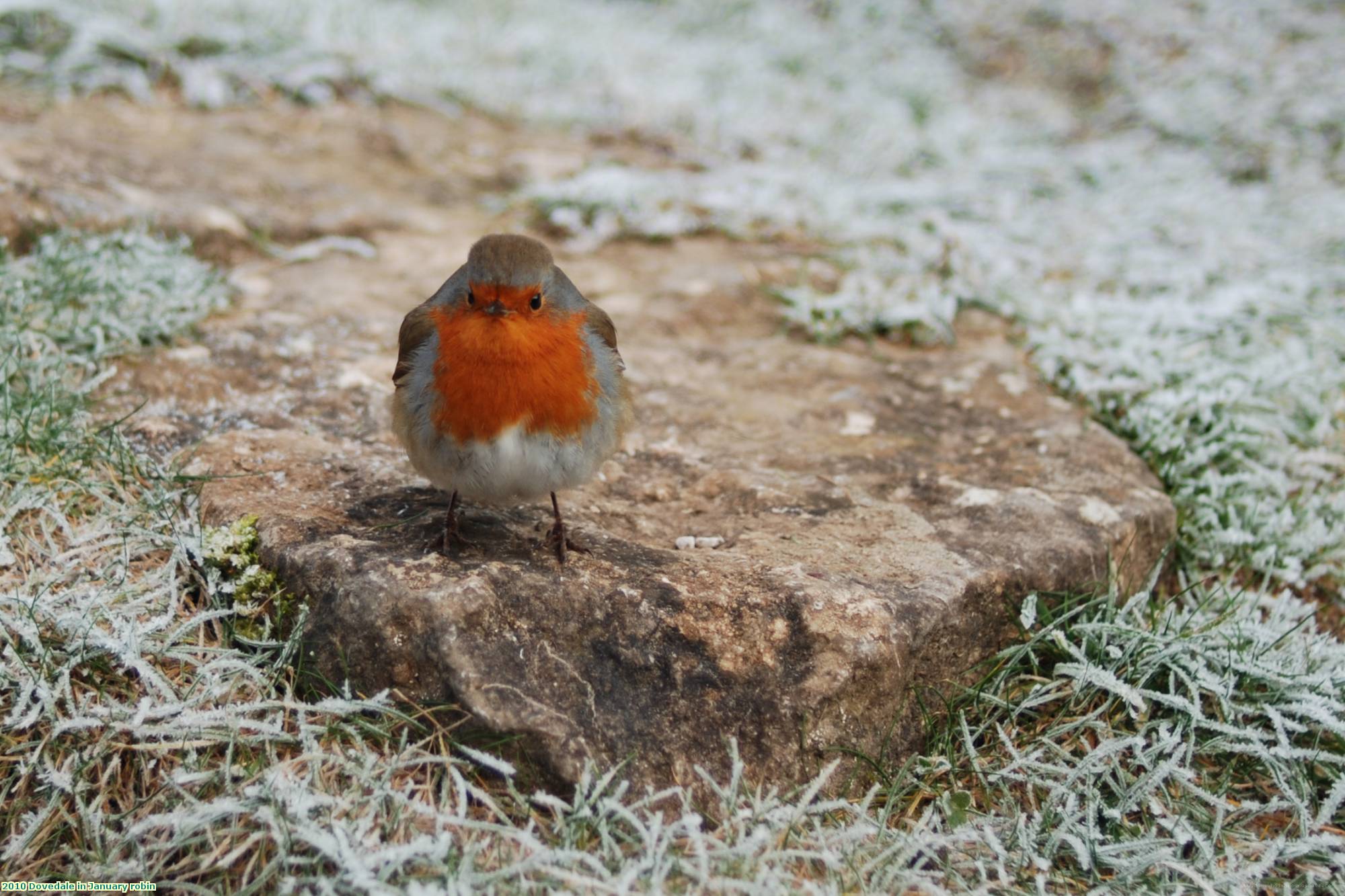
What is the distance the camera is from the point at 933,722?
2.91 meters

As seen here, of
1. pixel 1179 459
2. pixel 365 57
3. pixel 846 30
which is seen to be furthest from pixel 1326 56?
pixel 365 57

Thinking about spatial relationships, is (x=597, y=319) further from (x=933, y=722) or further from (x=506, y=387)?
(x=933, y=722)

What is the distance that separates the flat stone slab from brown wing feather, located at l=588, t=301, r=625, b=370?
0.57m

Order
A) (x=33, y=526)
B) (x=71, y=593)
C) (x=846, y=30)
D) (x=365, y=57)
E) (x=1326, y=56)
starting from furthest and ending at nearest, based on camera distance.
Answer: (x=846, y=30)
(x=1326, y=56)
(x=365, y=57)
(x=33, y=526)
(x=71, y=593)

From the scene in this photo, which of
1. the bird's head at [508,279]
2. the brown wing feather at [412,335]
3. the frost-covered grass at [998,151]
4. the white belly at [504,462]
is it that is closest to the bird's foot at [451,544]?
the white belly at [504,462]

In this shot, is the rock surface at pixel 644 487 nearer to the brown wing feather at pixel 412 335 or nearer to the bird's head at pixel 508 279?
the brown wing feather at pixel 412 335

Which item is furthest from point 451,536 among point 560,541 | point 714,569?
point 714,569

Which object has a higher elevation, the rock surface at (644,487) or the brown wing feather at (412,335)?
the brown wing feather at (412,335)

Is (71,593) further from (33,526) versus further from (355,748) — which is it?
(355,748)

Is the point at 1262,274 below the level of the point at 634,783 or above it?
above

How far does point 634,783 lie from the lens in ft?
8.38

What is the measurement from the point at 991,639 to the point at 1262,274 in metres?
4.21

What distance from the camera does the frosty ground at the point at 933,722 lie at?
96.0 inches

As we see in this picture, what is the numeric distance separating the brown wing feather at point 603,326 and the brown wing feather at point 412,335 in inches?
18.8
